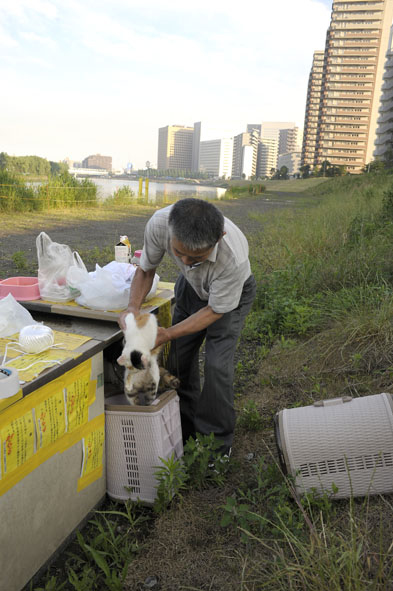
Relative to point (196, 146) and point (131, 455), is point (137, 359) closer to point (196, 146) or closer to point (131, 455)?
point (131, 455)

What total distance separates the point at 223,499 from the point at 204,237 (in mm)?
1392

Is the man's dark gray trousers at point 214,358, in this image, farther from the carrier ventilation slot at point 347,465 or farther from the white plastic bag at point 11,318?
the white plastic bag at point 11,318

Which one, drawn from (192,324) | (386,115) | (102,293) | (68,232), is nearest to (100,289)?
(102,293)

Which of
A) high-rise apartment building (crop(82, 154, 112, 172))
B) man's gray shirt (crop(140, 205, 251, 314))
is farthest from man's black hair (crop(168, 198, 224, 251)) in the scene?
high-rise apartment building (crop(82, 154, 112, 172))

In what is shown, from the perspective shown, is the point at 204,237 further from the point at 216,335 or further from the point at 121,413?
the point at 121,413

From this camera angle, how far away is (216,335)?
103 inches

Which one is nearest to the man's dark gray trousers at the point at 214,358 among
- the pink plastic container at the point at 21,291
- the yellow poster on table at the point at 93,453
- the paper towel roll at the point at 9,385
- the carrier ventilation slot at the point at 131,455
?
the carrier ventilation slot at the point at 131,455

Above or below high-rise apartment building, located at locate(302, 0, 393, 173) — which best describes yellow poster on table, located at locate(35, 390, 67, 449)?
below

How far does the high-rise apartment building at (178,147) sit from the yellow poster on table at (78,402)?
7120 inches

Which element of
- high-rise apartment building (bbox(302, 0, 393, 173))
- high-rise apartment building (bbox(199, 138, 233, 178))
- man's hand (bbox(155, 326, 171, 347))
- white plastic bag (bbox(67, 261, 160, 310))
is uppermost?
high-rise apartment building (bbox(302, 0, 393, 173))

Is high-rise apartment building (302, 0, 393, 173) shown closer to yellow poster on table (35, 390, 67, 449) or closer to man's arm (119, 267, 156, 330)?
man's arm (119, 267, 156, 330)

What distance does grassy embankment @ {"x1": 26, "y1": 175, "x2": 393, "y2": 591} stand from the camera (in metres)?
1.70

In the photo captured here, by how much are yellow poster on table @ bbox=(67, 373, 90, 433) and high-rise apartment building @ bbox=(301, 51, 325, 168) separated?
121 metres

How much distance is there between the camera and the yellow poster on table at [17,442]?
1.59m
